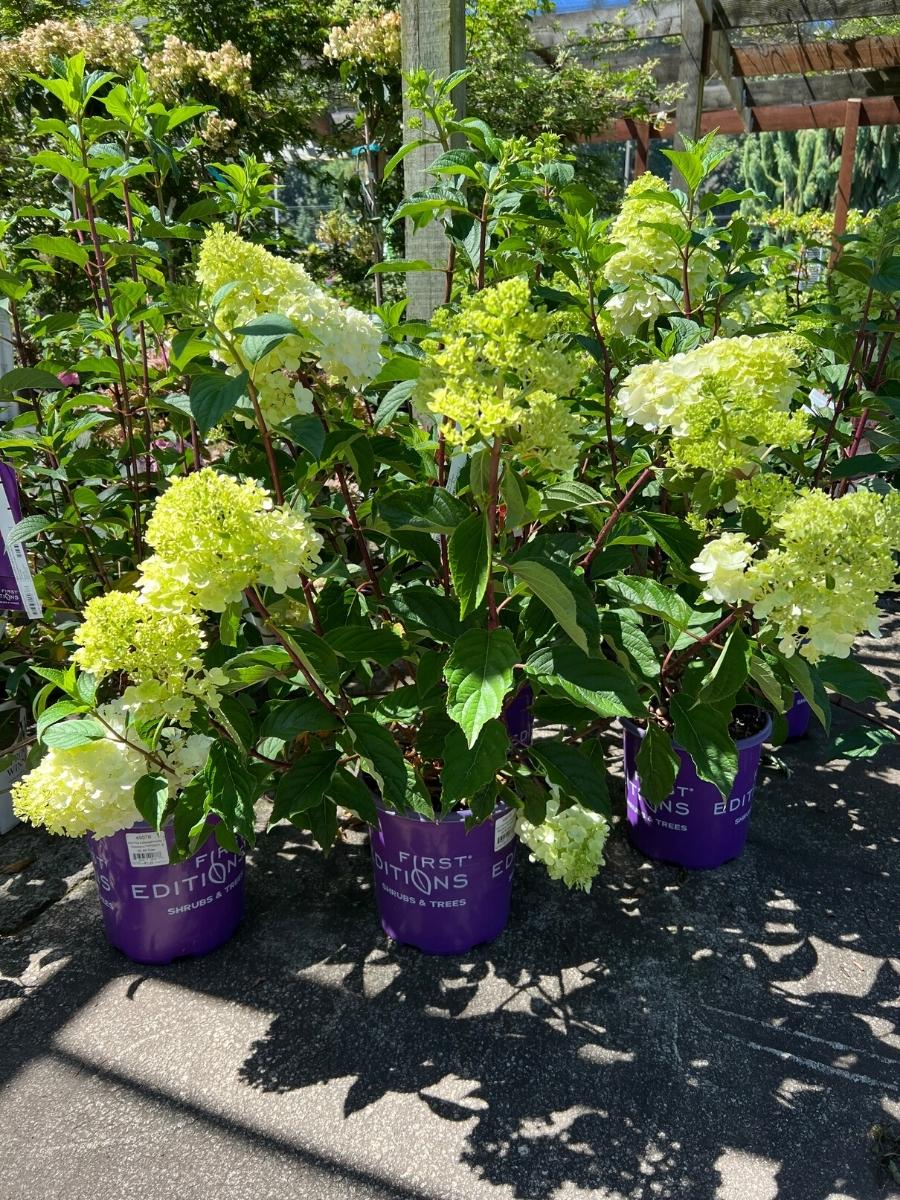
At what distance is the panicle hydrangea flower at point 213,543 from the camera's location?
114cm

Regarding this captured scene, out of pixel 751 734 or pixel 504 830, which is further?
pixel 751 734

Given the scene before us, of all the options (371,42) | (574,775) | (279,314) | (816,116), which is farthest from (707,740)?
(816,116)

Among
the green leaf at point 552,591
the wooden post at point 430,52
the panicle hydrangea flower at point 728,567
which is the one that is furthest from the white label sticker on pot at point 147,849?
the wooden post at point 430,52

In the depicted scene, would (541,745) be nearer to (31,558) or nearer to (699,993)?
(699,993)

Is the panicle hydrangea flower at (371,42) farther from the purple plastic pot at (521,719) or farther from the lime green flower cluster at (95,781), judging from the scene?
the lime green flower cluster at (95,781)

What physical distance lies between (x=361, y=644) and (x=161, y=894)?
73cm

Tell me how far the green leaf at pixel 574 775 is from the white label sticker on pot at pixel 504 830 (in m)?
0.19

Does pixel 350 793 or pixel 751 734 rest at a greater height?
pixel 350 793

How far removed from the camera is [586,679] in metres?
1.42

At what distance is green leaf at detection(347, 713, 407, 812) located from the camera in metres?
1.50

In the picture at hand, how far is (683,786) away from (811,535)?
106 centimetres

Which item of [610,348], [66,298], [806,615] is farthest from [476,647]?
[66,298]

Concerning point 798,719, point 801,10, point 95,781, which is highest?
point 801,10

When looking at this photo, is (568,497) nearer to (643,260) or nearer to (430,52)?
(643,260)
